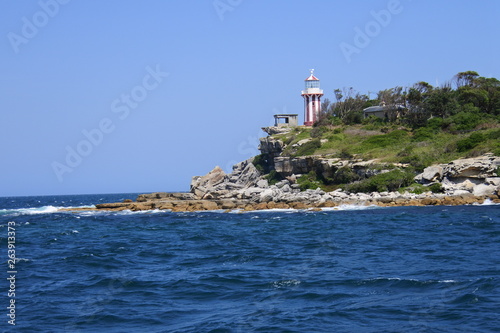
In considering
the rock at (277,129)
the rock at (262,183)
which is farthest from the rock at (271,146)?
the rock at (262,183)

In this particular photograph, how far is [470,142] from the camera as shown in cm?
4412

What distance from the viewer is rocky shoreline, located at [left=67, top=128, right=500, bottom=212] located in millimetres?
37281

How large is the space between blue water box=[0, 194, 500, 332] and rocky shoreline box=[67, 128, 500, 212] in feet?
33.1

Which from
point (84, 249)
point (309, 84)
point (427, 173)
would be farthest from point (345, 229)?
point (309, 84)

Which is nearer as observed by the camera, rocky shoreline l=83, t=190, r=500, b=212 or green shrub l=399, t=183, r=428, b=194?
rocky shoreline l=83, t=190, r=500, b=212

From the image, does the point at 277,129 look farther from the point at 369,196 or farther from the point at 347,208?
the point at 347,208

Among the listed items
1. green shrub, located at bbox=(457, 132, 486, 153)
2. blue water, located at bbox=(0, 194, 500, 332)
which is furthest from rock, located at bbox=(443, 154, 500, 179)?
blue water, located at bbox=(0, 194, 500, 332)

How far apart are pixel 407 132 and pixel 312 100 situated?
1454 centimetres

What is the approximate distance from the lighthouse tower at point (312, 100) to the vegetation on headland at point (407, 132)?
150 centimetres

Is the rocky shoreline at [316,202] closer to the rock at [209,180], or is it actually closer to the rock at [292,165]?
the rock at [292,165]

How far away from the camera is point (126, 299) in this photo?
1345 centimetres

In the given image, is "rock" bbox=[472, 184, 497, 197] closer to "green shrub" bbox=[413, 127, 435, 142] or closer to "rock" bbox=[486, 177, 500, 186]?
"rock" bbox=[486, 177, 500, 186]

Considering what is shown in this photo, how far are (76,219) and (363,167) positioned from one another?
22184mm

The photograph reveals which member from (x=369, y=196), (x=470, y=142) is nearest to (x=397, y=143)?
(x=470, y=142)
